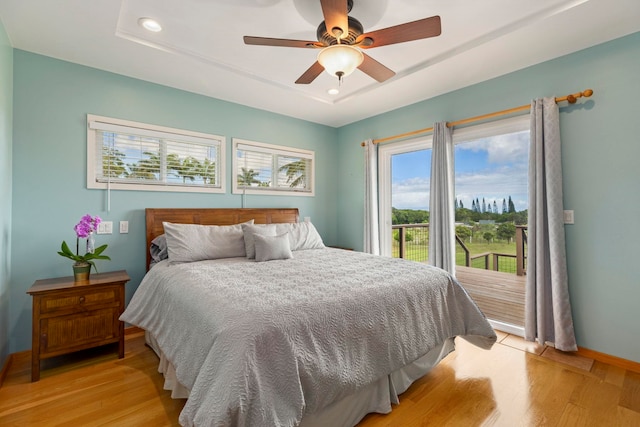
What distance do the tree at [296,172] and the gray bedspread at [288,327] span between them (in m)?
1.94

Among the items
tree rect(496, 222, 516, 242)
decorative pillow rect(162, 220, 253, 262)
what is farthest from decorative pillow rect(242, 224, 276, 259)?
tree rect(496, 222, 516, 242)

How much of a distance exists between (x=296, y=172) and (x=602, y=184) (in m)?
3.26

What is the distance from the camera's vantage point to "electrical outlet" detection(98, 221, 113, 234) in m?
2.77

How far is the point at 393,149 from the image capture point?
4.01 m

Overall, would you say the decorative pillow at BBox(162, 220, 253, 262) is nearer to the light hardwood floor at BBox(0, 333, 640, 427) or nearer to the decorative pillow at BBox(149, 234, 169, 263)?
the decorative pillow at BBox(149, 234, 169, 263)

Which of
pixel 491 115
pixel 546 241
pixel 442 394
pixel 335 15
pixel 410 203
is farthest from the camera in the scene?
pixel 410 203

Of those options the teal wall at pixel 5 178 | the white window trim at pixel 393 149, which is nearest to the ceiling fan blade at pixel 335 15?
the white window trim at pixel 393 149

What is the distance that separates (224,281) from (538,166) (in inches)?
108

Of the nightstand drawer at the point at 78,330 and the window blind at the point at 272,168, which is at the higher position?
the window blind at the point at 272,168

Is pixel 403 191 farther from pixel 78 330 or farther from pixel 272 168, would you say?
pixel 78 330

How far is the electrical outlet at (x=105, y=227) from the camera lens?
9.09 feet

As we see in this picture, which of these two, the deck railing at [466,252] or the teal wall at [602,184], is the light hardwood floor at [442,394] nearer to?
the teal wall at [602,184]

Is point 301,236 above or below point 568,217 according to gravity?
below

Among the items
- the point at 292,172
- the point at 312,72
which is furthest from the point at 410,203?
the point at 312,72
